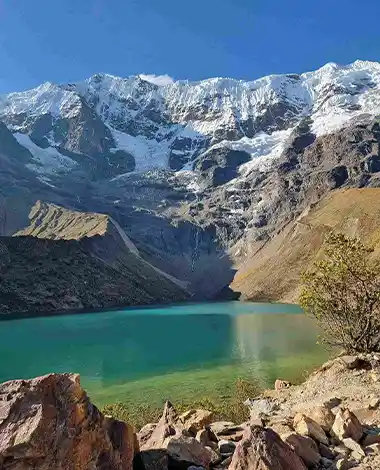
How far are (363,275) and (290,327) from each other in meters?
54.7

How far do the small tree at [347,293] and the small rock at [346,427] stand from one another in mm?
15238

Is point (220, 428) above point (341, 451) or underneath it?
underneath

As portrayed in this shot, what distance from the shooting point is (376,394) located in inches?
732

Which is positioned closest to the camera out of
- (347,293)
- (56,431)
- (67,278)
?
(56,431)

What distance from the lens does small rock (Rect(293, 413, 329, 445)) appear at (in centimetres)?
1174

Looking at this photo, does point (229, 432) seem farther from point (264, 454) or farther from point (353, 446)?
point (264, 454)

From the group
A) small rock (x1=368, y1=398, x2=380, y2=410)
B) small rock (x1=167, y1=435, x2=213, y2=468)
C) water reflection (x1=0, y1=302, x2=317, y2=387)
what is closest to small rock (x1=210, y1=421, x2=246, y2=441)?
small rock (x1=167, y1=435, x2=213, y2=468)

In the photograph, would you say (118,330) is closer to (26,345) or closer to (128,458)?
(26,345)

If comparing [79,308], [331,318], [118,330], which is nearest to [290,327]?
[118,330]

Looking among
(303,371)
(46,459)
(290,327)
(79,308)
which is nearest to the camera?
(46,459)

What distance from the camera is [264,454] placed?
375 inches

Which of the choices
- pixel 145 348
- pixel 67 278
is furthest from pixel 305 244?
pixel 145 348

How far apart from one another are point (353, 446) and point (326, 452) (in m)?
0.84

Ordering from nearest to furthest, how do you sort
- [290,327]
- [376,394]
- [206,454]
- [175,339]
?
1. [206,454]
2. [376,394]
3. [175,339]
4. [290,327]
